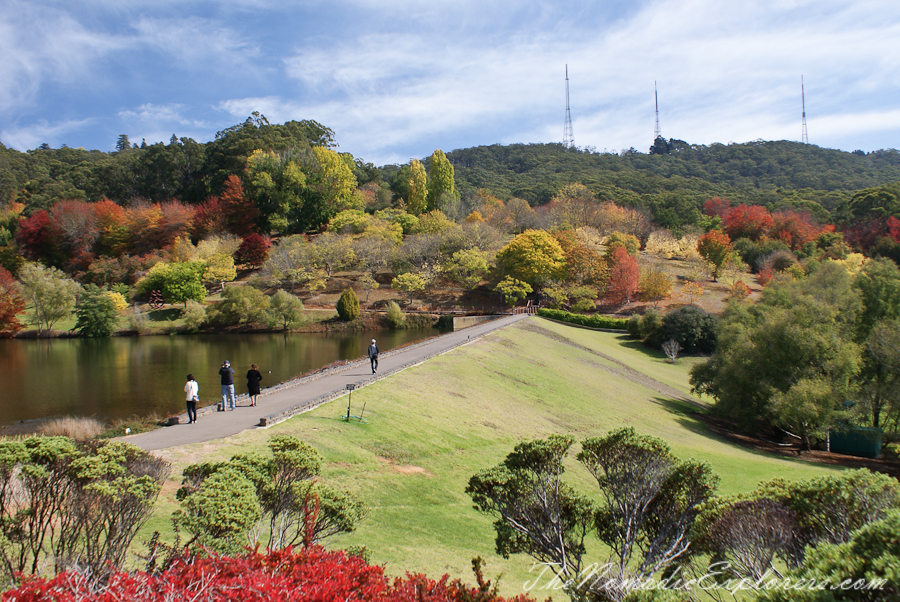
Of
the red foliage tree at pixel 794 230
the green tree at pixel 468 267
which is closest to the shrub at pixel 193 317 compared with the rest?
the green tree at pixel 468 267

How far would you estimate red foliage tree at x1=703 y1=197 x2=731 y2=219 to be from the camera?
88438 millimetres

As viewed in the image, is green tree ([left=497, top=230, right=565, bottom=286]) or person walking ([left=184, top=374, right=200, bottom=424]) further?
green tree ([left=497, top=230, right=565, bottom=286])

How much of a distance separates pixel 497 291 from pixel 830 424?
41528 millimetres

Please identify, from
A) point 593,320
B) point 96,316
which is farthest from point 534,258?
point 96,316

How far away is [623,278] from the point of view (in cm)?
5644

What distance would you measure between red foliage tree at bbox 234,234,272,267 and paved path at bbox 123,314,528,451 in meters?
42.8

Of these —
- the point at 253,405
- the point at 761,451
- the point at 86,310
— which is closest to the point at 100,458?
the point at 253,405

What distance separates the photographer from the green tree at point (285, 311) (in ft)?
162

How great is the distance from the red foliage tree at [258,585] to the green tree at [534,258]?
176ft

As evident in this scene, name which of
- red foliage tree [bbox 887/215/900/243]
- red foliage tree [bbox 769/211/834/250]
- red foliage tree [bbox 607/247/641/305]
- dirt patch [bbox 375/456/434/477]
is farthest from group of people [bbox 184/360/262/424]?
red foliage tree [bbox 887/215/900/243]

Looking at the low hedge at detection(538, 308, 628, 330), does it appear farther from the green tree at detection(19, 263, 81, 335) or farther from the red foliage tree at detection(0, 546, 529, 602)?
the red foliage tree at detection(0, 546, 529, 602)

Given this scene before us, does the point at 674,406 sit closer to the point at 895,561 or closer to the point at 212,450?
the point at 212,450

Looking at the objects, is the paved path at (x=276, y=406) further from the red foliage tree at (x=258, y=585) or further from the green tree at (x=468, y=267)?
the green tree at (x=468, y=267)

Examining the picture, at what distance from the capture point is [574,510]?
6.94 m
